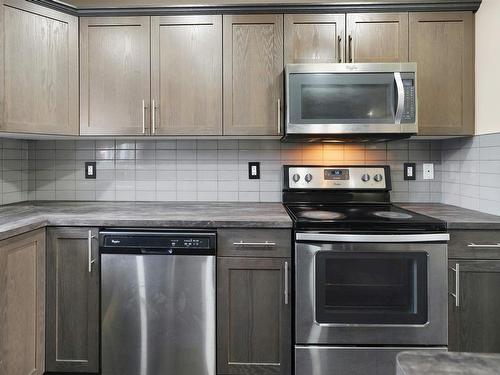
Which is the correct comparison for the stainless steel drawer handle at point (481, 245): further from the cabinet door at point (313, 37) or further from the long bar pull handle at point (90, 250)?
the long bar pull handle at point (90, 250)

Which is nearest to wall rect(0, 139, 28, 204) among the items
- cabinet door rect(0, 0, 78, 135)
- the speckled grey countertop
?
the speckled grey countertop

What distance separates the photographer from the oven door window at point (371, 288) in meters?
1.66

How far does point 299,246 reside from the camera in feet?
5.49

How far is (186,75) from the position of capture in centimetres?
204

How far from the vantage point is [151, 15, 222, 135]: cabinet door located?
6.66 ft

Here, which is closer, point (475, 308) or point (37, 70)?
point (475, 308)

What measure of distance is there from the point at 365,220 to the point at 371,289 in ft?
1.10

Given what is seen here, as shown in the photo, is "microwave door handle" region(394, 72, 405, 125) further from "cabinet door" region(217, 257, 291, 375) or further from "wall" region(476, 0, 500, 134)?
"cabinet door" region(217, 257, 291, 375)

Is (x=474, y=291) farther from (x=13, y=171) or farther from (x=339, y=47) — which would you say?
(x=13, y=171)

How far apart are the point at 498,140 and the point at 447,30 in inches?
27.8

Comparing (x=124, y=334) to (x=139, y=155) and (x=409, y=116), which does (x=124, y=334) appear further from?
(x=409, y=116)

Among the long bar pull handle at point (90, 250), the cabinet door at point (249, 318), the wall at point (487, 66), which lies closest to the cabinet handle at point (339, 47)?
the wall at point (487, 66)

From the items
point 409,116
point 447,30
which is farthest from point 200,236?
point 447,30

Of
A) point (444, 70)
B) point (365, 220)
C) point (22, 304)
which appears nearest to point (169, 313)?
point (22, 304)
